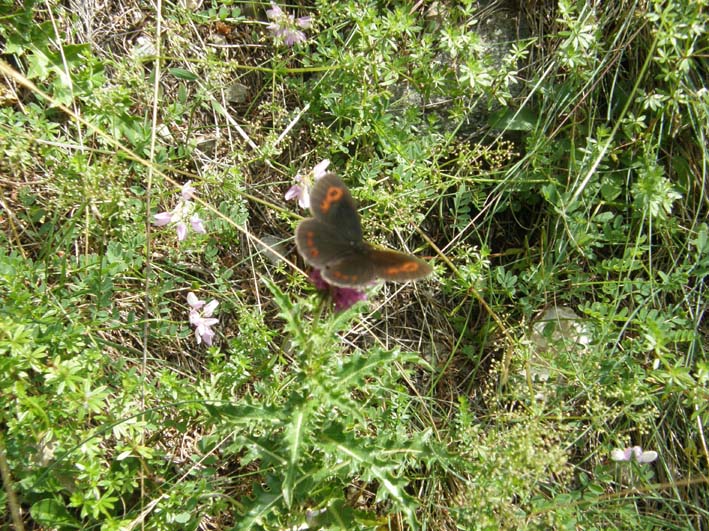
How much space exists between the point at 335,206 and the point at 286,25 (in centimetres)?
177

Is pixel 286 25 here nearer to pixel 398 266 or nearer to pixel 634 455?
pixel 398 266

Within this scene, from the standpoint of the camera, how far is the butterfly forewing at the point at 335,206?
290cm

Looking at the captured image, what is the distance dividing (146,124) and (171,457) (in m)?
2.14

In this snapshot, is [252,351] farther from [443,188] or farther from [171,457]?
[443,188]

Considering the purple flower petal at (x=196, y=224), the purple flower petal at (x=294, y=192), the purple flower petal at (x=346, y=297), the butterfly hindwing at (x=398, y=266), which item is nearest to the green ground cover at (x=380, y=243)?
the purple flower petal at (x=196, y=224)

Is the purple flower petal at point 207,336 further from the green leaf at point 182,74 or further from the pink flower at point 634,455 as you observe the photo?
the pink flower at point 634,455

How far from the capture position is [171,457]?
3619 millimetres

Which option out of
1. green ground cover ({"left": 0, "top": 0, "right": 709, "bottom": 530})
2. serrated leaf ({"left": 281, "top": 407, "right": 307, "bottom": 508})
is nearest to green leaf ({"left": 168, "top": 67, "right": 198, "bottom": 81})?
green ground cover ({"left": 0, "top": 0, "right": 709, "bottom": 530})

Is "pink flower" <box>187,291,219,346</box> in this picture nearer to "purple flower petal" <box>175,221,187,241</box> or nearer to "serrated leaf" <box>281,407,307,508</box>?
"purple flower petal" <box>175,221,187,241</box>

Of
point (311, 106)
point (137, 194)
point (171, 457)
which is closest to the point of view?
point (171, 457)

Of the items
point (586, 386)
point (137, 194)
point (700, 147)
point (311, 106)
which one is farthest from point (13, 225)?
point (700, 147)

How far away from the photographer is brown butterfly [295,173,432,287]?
2562 millimetres

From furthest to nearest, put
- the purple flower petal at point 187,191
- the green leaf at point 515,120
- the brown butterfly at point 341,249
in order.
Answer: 1. the green leaf at point 515,120
2. the purple flower petal at point 187,191
3. the brown butterfly at point 341,249

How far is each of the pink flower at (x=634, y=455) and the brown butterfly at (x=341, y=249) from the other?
6.58 ft
